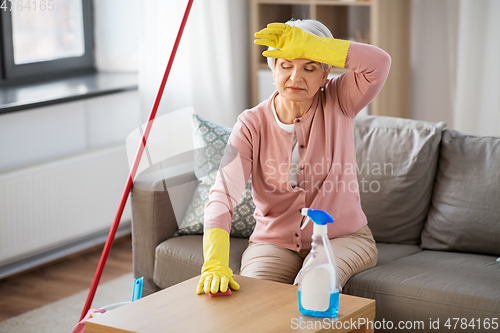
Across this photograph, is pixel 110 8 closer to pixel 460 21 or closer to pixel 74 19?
pixel 74 19

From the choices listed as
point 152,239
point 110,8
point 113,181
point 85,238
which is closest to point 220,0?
point 110,8

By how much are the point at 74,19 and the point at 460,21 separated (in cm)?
217

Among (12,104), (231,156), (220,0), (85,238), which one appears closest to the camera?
(231,156)

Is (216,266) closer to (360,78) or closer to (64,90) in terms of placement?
(360,78)

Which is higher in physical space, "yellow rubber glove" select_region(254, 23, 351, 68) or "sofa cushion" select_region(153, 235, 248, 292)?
"yellow rubber glove" select_region(254, 23, 351, 68)

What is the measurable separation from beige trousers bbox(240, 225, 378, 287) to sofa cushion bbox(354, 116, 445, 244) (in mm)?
332

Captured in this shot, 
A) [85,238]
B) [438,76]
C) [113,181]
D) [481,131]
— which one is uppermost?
[438,76]

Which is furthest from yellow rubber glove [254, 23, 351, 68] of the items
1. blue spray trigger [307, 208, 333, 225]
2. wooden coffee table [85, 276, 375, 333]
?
wooden coffee table [85, 276, 375, 333]

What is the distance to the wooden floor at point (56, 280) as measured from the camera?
260 centimetres

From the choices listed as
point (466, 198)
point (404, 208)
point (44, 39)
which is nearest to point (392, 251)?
point (404, 208)

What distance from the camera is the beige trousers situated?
1745 millimetres

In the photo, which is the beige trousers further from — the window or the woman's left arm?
the window

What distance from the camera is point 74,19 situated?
3670mm

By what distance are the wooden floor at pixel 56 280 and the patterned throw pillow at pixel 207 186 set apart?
2.52ft
